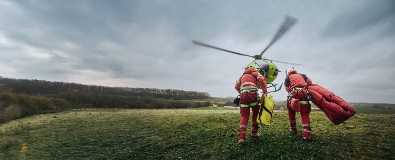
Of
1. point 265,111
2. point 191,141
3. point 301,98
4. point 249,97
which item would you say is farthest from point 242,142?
point 191,141

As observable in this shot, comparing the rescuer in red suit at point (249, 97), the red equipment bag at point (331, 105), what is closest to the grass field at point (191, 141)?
the rescuer in red suit at point (249, 97)

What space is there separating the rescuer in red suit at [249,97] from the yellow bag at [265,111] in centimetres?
27

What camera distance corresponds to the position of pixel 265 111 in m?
10.2

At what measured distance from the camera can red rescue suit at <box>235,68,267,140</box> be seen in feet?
33.2

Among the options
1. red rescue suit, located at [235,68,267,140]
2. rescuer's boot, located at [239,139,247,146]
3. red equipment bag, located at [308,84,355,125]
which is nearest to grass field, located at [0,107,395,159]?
rescuer's boot, located at [239,139,247,146]

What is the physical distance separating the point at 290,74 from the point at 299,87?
1049 mm

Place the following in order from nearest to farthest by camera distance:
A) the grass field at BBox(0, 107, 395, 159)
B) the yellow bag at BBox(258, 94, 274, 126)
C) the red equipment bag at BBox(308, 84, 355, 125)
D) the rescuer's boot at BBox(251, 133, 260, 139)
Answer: the grass field at BBox(0, 107, 395, 159), the red equipment bag at BBox(308, 84, 355, 125), the yellow bag at BBox(258, 94, 274, 126), the rescuer's boot at BBox(251, 133, 260, 139)

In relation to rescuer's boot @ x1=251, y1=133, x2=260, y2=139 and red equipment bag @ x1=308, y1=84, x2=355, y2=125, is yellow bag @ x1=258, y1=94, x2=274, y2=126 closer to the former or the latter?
rescuer's boot @ x1=251, y1=133, x2=260, y2=139

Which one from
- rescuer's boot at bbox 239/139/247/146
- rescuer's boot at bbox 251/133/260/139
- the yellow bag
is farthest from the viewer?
rescuer's boot at bbox 251/133/260/139

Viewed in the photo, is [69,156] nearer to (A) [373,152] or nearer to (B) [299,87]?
(B) [299,87]

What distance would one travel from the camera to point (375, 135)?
963 cm

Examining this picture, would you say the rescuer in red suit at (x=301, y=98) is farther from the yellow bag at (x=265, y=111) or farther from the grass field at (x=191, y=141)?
the yellow bag at (x=265, y=111)

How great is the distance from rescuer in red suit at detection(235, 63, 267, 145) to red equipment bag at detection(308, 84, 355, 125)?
2016mm

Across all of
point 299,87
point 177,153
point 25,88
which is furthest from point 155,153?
point 25,88
